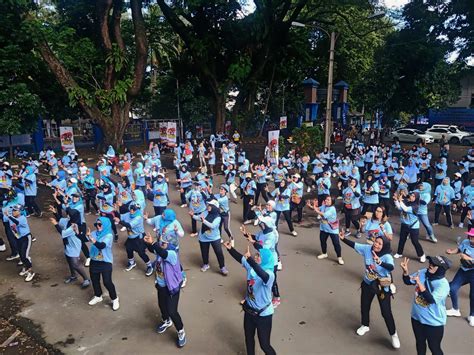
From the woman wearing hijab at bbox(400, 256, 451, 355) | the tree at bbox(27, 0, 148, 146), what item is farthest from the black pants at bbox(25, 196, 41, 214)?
the woman wearing hijab at bbox(400, 256, 451, 355)

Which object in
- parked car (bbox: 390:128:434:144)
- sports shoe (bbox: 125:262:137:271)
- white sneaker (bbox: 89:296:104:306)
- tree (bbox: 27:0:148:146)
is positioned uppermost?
tree (bbox: 27:0:148:146)

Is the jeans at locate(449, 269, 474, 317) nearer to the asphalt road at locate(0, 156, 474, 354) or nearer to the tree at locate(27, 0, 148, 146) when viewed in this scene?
the asphalt road at locate(0, 156, 474, 354)

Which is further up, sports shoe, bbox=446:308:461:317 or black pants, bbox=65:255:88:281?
black pants, bbox=65:255:88:281

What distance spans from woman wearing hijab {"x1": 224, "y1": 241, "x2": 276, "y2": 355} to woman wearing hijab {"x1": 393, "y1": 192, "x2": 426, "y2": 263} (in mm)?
4160

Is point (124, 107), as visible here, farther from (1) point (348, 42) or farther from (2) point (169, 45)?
(1) point (348, 42)

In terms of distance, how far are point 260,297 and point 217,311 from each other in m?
2.07

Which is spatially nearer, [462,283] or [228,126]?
[462,283]

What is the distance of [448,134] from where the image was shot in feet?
98.0

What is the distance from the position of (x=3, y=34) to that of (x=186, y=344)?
18.7 meters

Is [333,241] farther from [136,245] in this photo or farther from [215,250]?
[136,245]

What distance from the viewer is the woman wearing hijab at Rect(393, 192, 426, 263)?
781 centimetres

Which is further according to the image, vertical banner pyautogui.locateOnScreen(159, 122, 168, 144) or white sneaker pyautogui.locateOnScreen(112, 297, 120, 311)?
vertical banner pyautogui.locateOnScreen(159, 122, 168, 144)

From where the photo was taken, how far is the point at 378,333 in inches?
228

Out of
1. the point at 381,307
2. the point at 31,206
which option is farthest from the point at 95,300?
the point at 31,206
